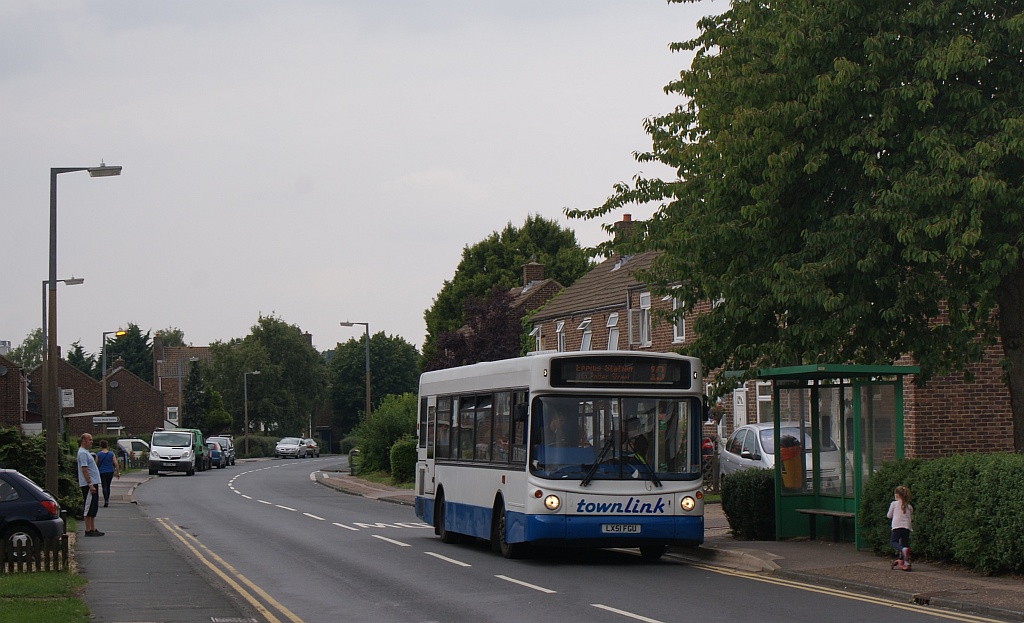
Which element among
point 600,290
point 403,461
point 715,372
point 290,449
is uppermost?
point 600,290

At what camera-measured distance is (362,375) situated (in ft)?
443

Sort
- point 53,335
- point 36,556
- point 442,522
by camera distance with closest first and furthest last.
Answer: point 36,556 → point 442,522 → point 53,335

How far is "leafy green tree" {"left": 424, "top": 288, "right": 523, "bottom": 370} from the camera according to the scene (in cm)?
5631

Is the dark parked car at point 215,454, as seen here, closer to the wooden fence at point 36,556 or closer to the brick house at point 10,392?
the brick house at point 10,392

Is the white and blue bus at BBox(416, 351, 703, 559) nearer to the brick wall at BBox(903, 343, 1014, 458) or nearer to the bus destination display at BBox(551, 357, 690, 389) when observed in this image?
the bus destination display at BBox(551, 357, 690, 389)

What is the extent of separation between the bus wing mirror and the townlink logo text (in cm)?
143

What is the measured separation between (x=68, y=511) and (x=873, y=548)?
1833 cm

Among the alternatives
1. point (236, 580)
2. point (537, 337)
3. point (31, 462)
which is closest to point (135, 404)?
point (537, 337)

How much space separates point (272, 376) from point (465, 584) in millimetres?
112983

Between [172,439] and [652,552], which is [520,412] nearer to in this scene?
[652,552]

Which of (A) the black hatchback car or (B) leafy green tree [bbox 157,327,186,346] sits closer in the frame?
(A) the black hatchback car

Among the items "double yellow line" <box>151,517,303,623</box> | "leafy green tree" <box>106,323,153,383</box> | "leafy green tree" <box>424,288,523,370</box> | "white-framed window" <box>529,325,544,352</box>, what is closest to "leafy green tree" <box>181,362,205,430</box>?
"leafy green tree" <box>106,323,153,383</box>

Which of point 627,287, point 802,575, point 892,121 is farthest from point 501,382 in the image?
point 627,287

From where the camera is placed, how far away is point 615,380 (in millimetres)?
17469
